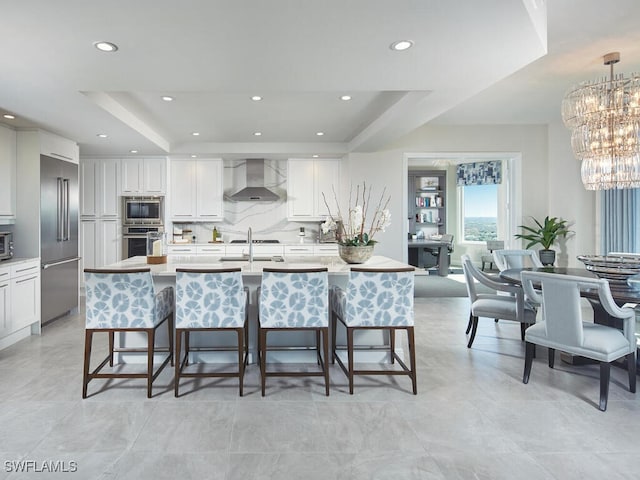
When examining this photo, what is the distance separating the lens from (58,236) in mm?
4902

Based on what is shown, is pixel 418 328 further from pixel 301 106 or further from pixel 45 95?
pixel 45 95

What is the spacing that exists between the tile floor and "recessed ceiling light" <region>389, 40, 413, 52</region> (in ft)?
7.44

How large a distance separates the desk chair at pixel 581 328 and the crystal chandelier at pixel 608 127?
161cm

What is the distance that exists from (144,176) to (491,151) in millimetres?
5419

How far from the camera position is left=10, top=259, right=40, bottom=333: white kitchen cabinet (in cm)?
409

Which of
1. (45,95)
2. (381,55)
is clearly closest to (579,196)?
(381,55)

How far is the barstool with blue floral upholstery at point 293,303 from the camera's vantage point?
2.82 m

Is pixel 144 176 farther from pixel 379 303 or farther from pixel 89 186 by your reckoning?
pixel 379 303

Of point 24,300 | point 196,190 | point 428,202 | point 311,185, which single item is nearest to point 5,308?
point 24,300

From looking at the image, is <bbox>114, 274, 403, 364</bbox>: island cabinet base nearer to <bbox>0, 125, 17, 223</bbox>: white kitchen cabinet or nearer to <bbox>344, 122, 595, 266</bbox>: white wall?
<bbox>0, 125, 17, 223</bbox>: white kitchen cabinet

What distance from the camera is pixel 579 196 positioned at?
5793 mm

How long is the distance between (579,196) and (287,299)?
4996 mm

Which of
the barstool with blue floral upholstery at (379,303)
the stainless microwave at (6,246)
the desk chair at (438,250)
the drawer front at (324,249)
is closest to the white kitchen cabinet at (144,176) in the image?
the stainless microwave at (6,246)

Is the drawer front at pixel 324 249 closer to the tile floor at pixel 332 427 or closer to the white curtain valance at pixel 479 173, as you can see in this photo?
the tile floor at pixel 332 427
